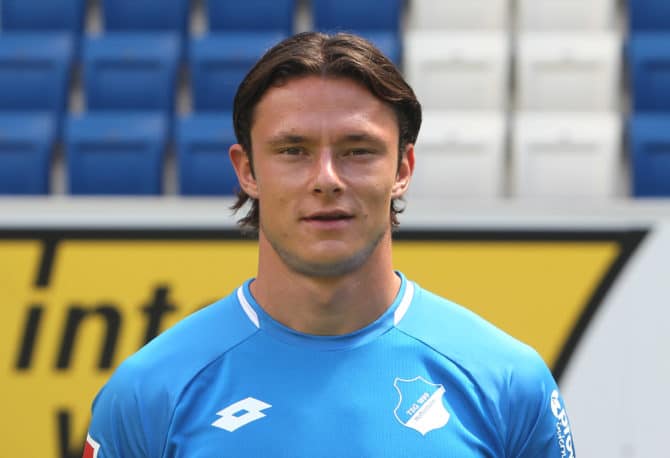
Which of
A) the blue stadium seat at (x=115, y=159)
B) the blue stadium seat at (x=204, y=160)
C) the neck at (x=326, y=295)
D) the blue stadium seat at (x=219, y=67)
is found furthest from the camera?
the blue stadium seat at (x=219, y=67)

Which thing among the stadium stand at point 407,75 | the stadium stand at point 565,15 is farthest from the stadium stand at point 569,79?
the stadium stand at point 565,15

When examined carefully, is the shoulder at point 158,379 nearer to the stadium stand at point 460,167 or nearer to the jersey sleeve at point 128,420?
the jersey sleeve at point 128,420

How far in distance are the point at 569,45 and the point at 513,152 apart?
879 mm

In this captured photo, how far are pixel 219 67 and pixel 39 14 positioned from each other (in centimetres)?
125

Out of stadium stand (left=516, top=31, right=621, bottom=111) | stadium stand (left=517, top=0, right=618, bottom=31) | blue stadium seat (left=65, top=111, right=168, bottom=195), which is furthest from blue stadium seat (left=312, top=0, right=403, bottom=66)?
→ blue stadium seat (left=65, top=111, right=168, bottom=195)

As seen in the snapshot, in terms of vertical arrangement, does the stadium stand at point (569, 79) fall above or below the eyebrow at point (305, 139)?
below

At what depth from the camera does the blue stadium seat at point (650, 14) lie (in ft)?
19.5

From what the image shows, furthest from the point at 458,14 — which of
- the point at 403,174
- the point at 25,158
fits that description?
the point at 403,174

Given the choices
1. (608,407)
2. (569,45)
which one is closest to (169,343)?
(608,407)

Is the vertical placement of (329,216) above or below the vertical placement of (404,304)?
above

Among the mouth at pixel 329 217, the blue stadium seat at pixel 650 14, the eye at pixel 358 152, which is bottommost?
the blue stadium seat at pixel 650 14

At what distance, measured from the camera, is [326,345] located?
1.78 meters

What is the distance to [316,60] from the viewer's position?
1739 mm

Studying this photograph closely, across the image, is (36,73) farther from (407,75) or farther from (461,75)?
(461,75)
